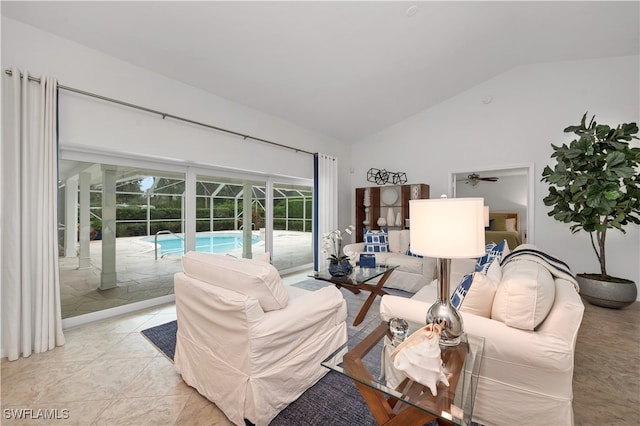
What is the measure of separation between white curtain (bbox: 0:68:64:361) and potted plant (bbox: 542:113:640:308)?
17.2 ft

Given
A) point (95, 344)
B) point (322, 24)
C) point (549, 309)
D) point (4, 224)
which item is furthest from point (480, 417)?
point (4, 224)

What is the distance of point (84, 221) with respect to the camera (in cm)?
279

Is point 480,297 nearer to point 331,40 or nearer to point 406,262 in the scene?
point 406,262

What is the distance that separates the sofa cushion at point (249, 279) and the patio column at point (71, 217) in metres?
2.01

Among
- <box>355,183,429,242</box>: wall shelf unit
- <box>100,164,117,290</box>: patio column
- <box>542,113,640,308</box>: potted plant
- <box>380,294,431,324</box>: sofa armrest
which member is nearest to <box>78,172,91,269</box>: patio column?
<box>100,164,117,290</box>: patio column

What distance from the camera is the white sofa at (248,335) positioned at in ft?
4.59

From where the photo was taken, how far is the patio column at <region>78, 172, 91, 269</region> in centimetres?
276

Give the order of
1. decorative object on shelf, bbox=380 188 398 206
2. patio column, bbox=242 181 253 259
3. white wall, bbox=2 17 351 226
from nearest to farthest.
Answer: white wall, bbox=2 17 351 226 < patio column, bbox=242 181 253 259 < decorative object on shelf, bbox=380 188 398 206

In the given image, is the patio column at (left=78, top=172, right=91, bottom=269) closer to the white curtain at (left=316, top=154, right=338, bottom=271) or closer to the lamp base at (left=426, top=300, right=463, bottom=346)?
the white curtain at (left=316, top=154, right=338, bottom=271)

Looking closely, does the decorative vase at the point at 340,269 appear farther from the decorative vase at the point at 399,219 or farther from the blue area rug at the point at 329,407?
the decorative vase at the point at 399,219

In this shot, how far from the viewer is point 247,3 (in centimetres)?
228

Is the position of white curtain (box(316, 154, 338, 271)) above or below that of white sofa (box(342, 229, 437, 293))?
above

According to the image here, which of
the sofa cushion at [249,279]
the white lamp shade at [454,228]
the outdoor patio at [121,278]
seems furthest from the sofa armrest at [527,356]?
the outdoor patio at [121,278]

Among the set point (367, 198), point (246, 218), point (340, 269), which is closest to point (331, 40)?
point (340, 269)
